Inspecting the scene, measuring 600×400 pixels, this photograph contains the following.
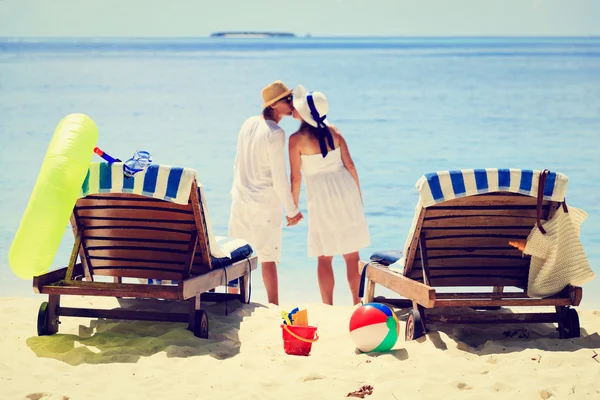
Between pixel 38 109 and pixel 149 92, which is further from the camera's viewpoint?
pixel 149 92

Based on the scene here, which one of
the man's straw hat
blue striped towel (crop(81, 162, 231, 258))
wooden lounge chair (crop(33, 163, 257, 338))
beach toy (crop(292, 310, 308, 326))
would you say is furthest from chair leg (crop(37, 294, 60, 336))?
the man's straw hat

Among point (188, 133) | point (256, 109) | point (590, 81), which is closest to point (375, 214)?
point (188, 133)

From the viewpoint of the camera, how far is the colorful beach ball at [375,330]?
209 inches

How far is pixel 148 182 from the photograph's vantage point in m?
5.55

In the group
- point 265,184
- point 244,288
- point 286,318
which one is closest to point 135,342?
point 286,318

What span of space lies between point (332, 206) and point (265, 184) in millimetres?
518

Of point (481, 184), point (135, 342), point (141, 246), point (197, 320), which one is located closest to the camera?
point (481, 184)

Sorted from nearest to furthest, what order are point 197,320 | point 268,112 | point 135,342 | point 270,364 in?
1. point 270,364
2. point 135,342
3. point 197,320
4. point 268,112

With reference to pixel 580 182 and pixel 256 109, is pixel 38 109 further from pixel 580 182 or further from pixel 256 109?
pixel 580 182

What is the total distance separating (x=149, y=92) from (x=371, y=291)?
106 ft

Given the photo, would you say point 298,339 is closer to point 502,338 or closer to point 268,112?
point 502,338

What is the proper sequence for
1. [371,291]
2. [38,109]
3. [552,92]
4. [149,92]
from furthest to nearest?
[149,92] → [552,92] → [38,109] → [371,291]

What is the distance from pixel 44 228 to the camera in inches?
210

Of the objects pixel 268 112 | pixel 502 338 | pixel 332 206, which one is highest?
pixel 268 112
